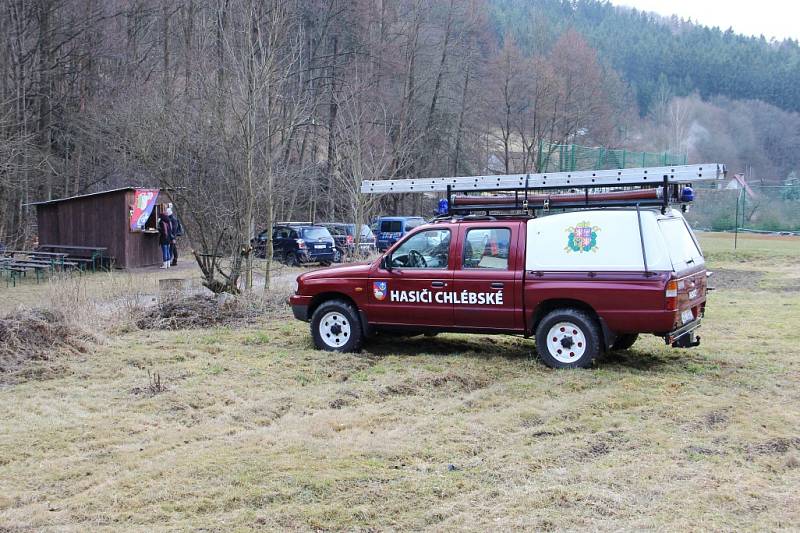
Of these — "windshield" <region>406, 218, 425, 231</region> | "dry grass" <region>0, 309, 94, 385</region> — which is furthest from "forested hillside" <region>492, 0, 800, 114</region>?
"dry grass" <region>0, 309, 94, 385</region>

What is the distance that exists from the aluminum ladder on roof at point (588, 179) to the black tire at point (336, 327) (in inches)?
72.6

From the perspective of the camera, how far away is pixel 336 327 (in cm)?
982

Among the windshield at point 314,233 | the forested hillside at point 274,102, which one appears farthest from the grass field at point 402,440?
the windshield at point 314,233

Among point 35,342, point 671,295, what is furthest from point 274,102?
point 671,295

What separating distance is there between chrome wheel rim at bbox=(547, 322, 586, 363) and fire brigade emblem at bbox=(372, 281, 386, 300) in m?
2.14

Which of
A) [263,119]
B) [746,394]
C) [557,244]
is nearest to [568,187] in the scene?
[557,244]

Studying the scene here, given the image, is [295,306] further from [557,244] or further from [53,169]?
[53,169]

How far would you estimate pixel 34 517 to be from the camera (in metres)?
4.60

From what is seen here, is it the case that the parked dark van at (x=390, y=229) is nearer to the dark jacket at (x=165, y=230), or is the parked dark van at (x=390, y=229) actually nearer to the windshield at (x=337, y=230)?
the windshield at (x=337, y=230)

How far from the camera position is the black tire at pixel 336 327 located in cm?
968

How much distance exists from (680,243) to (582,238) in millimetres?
1185

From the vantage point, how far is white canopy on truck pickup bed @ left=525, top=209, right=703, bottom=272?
26.9ft

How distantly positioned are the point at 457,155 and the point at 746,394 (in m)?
40.7

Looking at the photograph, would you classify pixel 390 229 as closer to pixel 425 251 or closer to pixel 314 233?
pixel 314 233
